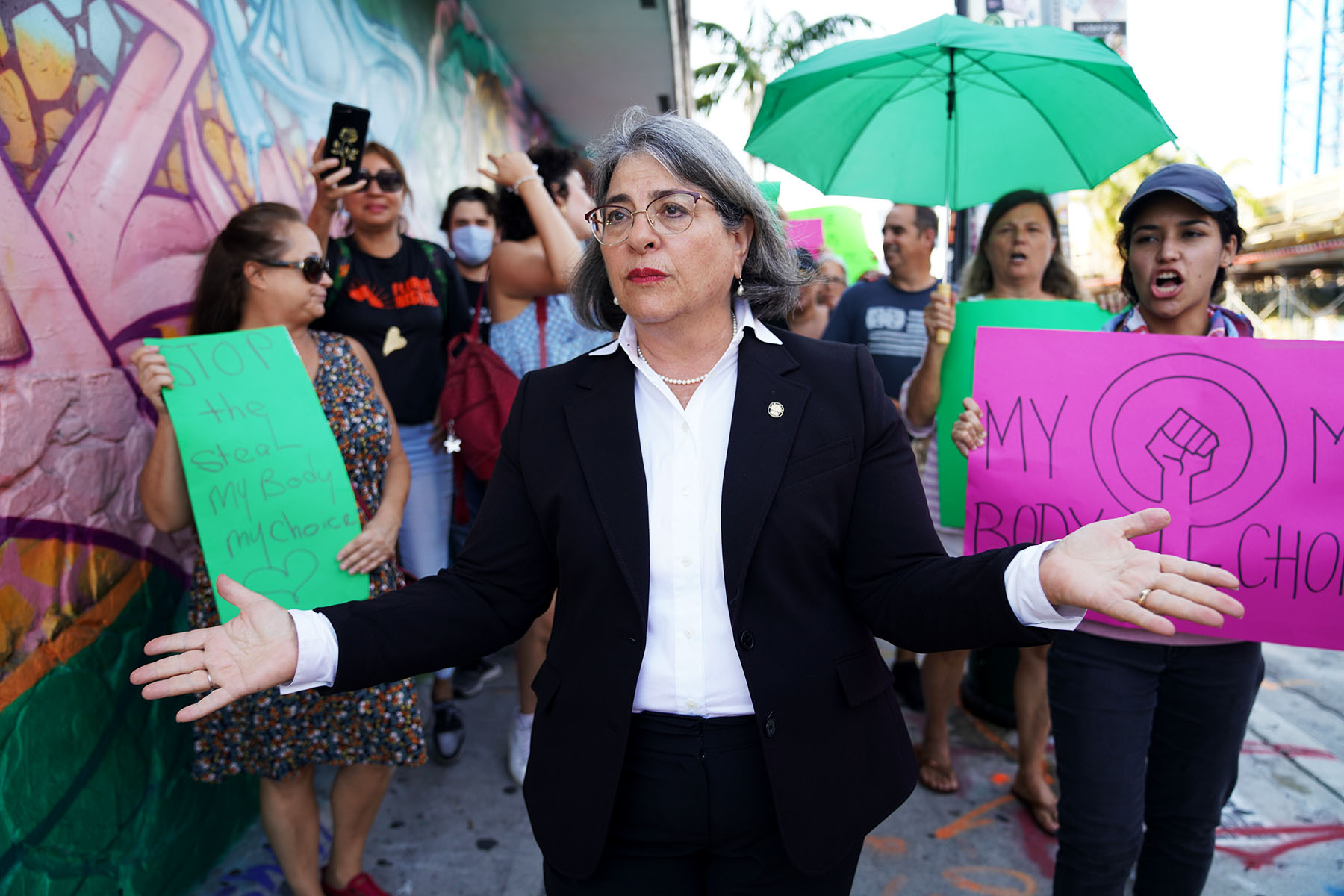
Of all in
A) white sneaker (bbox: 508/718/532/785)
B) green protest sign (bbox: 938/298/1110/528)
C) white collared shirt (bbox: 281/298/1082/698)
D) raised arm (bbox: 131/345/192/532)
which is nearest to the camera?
white collared shirt (bbox: 281/298/1082/698)

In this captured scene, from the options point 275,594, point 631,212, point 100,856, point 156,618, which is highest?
point 631,212

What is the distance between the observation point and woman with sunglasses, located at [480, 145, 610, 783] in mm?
3066

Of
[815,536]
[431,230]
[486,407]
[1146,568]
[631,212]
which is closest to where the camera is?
[1146,568]

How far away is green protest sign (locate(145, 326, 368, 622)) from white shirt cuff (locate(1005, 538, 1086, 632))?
5.59ft

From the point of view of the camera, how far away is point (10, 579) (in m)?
2.02

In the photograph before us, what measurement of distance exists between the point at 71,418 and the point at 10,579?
0.46 metres

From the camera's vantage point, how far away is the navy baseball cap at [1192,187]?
2.01 metres

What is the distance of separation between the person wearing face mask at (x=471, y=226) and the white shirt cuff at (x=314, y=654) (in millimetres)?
2971

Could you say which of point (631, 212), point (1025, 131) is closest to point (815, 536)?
point (631, 212)

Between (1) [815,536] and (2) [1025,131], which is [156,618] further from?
(2) [1025,131]

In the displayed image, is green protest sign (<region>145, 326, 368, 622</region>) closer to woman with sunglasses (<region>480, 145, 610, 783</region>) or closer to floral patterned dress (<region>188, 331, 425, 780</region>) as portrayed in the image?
floral patterned dress (<region>188, 331, 425, 780</region>)

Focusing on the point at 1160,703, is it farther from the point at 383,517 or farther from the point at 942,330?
the point at 383,517

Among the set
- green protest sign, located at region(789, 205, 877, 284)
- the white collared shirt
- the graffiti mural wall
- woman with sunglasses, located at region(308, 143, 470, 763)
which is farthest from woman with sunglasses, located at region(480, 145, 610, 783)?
green protest sign, located at region(789, 205, 877, 284)

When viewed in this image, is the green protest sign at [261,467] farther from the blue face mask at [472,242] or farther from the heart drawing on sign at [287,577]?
the blue face mask at [472,242]
